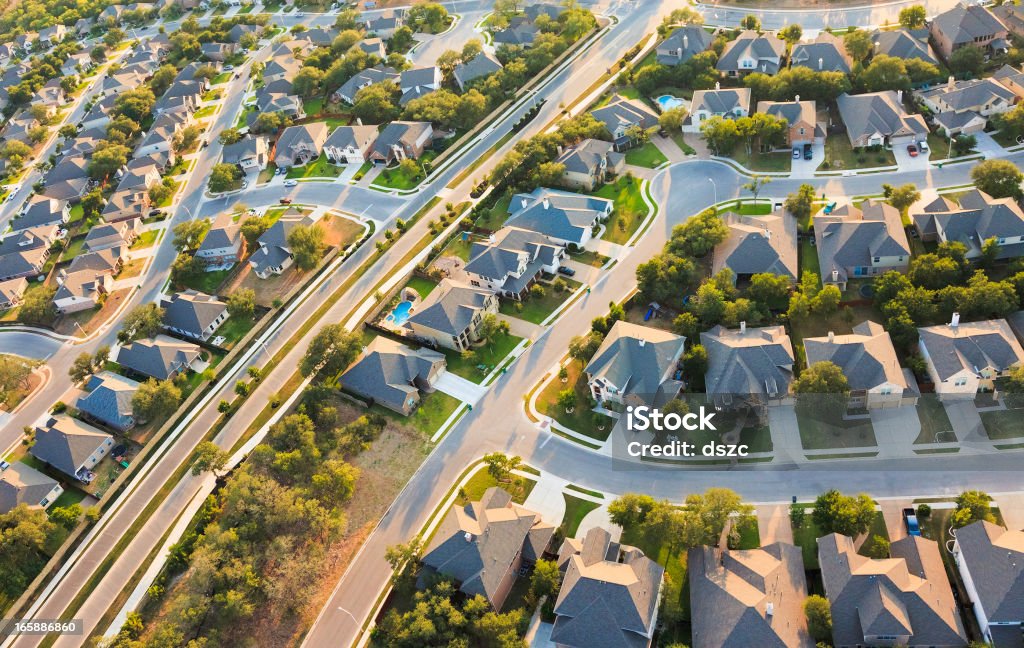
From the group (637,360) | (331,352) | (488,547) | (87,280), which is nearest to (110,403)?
(331,352)

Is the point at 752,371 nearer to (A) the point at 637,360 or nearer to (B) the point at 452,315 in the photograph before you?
(A) the point at 637,360

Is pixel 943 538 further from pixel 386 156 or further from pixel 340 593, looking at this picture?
pixel 386 156

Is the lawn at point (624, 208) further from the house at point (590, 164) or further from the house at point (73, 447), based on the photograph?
the house at point (73, 447)

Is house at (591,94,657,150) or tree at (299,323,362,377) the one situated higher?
house at (591,94,657,150)

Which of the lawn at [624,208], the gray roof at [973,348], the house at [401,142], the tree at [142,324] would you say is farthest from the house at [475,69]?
the gray roof at [973,348]

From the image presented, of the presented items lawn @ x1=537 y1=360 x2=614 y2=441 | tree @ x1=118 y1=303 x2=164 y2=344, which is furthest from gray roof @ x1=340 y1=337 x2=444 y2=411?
tree @ x1=118 y1=303 x2=164 y2=344

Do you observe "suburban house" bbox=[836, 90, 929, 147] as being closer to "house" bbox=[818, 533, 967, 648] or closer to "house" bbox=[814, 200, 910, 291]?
"house" bbox=[814, 200, 910, 291]

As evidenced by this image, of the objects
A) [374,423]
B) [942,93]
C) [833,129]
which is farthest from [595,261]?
[942,93]
